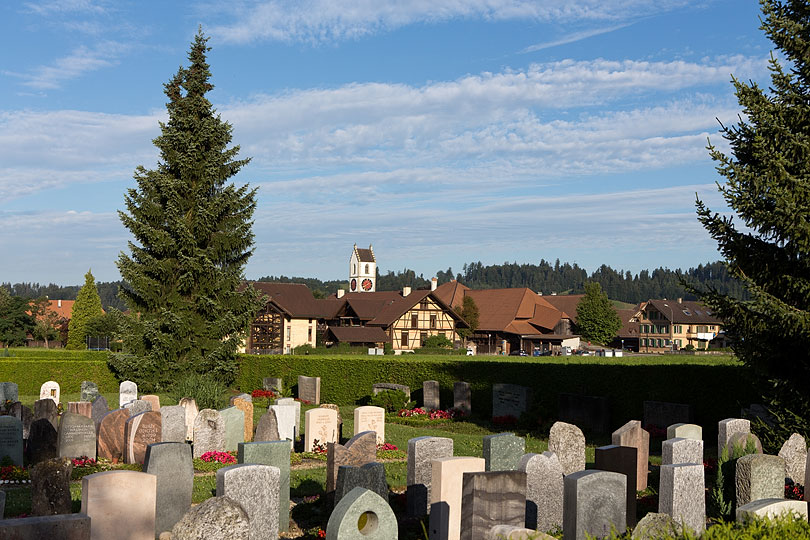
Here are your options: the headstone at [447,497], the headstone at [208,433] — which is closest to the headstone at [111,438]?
the headstone at [208,433]

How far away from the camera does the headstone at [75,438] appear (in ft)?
50.2

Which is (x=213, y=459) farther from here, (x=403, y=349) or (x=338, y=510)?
(x=403, y=349)

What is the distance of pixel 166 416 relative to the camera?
635 inches

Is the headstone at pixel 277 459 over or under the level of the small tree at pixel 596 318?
under

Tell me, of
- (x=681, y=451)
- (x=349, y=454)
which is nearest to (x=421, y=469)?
(x=349, y=454)

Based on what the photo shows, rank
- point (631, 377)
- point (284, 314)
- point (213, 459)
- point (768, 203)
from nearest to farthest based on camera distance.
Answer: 1. point (768, 203)
2. point (213, 459)
3. point (631, 377)
4. point (284, 314)

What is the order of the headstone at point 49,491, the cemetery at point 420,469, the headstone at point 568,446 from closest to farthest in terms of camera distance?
1. the cemetery at point 420,469
2. the headstone at point 49,491
3. the headstone at point 568,446

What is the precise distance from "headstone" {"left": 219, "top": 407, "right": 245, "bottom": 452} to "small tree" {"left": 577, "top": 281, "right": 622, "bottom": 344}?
63.5 meters

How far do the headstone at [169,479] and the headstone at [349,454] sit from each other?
2220 millimetres

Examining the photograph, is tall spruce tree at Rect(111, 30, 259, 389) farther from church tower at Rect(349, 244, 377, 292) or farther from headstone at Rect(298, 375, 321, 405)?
church tower at Rect(349, 244, 377, 292)

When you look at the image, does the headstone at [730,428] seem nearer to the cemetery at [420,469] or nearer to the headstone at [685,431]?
the cemetery at [420,469]

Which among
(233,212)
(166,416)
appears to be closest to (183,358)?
(233,212)

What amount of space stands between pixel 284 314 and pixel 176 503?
58932 millimetres

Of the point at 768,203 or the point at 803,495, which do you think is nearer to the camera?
the point at 803,495
